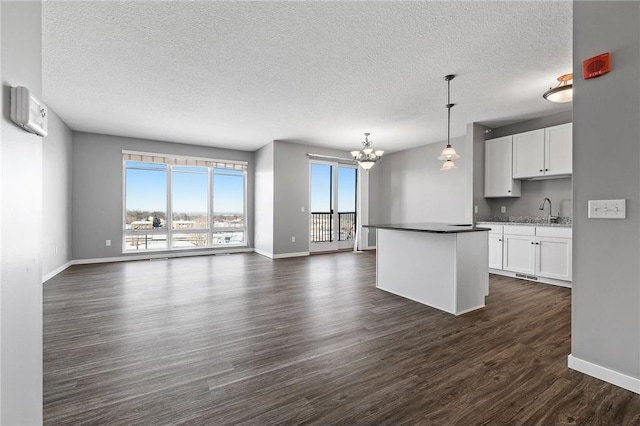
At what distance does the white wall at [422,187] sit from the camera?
6.31 meters

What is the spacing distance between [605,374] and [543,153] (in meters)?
3.80

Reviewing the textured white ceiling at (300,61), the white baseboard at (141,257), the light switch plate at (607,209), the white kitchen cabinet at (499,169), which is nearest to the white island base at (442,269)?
the light switch plate at (607,209)

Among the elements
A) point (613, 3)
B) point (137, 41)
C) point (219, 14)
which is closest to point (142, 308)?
point (137, 41)

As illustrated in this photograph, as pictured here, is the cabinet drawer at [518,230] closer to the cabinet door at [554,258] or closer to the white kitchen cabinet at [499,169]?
the cabinet door at [554,258]

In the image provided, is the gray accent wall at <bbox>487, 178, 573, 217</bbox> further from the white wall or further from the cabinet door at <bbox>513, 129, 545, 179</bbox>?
the white wall

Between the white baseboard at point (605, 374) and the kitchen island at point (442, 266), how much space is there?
1126 mm

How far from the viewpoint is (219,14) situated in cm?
233

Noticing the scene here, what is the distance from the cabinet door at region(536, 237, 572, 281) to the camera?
4112 mm

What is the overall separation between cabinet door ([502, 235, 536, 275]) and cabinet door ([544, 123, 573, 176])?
1.13 m

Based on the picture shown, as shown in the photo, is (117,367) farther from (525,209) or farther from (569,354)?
(525,209)

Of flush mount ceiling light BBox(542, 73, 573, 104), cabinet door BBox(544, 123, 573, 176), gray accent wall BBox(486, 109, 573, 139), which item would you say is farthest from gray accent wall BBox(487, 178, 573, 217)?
flush mount ceiling light BBox(542, 73, 573, 104)

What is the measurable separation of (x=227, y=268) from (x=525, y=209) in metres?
5.64

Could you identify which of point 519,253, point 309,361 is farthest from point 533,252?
point 309,361

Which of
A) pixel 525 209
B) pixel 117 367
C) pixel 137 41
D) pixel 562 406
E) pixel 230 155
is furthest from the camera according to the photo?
pixel 230 155
